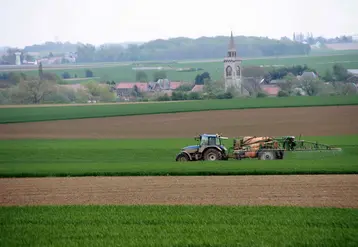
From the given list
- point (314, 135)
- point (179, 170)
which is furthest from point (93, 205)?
point (314, 135)

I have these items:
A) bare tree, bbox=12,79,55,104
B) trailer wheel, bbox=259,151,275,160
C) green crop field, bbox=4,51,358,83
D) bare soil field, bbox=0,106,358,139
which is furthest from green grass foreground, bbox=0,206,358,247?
green crop field, bbox=4,51,358,83

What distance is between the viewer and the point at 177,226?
60.3 ft

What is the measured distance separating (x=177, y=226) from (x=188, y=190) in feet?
→ 21.0

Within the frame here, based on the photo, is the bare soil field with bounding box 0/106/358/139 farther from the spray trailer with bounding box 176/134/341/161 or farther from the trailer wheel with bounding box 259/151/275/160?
the trailer wheel with bounding box 259/151/275/160

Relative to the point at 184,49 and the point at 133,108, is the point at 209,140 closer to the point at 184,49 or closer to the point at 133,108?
the point at 133,108

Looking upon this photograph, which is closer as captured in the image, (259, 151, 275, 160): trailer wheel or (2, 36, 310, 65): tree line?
(259, 151, 275, 160): trailer wheel

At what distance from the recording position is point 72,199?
23422mm

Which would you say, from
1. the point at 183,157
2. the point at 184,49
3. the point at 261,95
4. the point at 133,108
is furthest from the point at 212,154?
the point at 184,49

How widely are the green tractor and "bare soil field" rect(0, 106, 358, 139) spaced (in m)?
15.9

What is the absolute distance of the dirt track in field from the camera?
888 inches

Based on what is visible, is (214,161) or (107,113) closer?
(214,161)

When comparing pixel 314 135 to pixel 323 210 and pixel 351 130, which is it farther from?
pixel 323 210

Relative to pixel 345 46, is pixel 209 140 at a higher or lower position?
lower

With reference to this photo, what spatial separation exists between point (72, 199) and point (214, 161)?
36.0ft
